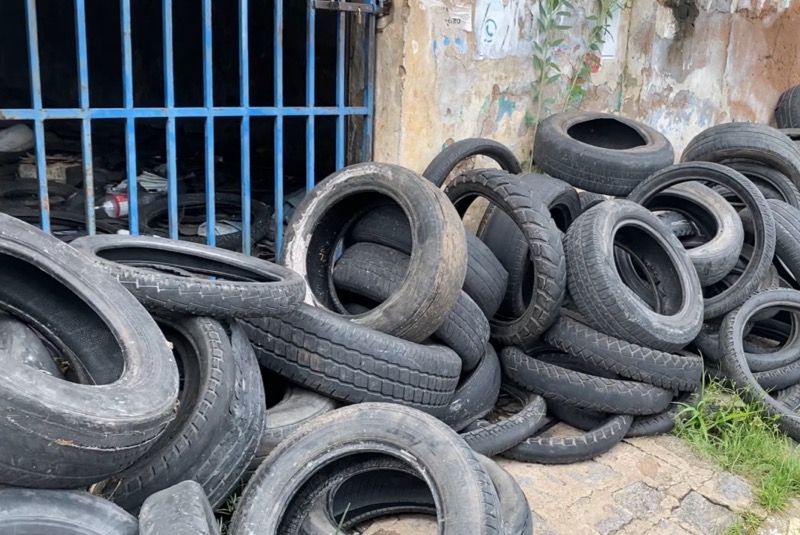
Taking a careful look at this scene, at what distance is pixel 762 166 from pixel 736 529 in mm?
3610

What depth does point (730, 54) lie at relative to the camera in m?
6.97

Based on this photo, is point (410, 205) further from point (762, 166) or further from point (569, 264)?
point (762, 166)

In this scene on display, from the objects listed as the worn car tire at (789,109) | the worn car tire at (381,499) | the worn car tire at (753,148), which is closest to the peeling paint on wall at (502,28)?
the worn car tire at (753,148)

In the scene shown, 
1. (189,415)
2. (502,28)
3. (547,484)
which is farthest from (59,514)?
(502,28)

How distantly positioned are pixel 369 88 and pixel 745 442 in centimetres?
291

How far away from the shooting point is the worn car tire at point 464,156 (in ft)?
14.3

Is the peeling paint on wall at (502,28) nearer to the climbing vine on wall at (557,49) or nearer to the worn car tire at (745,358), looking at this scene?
the climbing vine on wall at (557,49)

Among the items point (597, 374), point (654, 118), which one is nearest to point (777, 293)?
point (597, 374)

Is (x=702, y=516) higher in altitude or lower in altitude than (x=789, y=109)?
lower

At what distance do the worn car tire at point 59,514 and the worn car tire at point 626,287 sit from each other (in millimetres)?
2477

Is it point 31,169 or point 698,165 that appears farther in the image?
point 31,169

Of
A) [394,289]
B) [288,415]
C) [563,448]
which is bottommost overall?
[563,448]

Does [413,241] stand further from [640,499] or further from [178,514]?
[178,514]

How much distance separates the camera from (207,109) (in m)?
3.67
